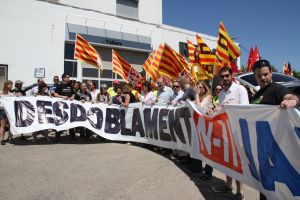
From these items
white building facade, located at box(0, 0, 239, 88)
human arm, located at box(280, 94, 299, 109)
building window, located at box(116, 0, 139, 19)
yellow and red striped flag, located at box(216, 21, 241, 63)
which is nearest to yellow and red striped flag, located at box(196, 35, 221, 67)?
yellow and red striped flag, located at box(216, 21, 241, 63)

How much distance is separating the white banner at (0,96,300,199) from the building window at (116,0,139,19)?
14014 millimetres

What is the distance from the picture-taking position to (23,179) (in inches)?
213

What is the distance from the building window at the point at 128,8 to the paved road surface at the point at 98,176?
51.5 feet

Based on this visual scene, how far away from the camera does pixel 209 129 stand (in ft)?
16.9

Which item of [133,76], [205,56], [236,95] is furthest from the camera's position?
[133,76]

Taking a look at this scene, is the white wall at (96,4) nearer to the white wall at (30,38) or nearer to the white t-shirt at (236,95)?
the white wall at (30,38)

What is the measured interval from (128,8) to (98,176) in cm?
1846

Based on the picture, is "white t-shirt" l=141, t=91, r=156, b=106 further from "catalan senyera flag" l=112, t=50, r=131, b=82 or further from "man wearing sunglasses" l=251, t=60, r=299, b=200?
"man wearing sunglasses" l=251, t=60, r=299, b=200

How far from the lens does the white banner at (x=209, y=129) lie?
3.22 m

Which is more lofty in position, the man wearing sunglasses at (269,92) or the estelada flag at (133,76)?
the estelada flag at (133,76)

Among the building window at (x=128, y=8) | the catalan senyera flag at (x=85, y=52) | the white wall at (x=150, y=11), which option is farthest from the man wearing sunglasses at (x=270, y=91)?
the white wall at (x=150, y=11)

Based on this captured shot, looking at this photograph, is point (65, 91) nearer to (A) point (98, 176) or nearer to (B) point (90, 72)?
(A) point (98, 176)

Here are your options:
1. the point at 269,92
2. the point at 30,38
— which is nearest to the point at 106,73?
the point at 30,38

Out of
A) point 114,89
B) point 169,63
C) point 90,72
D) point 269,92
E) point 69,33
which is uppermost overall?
point 69,33
